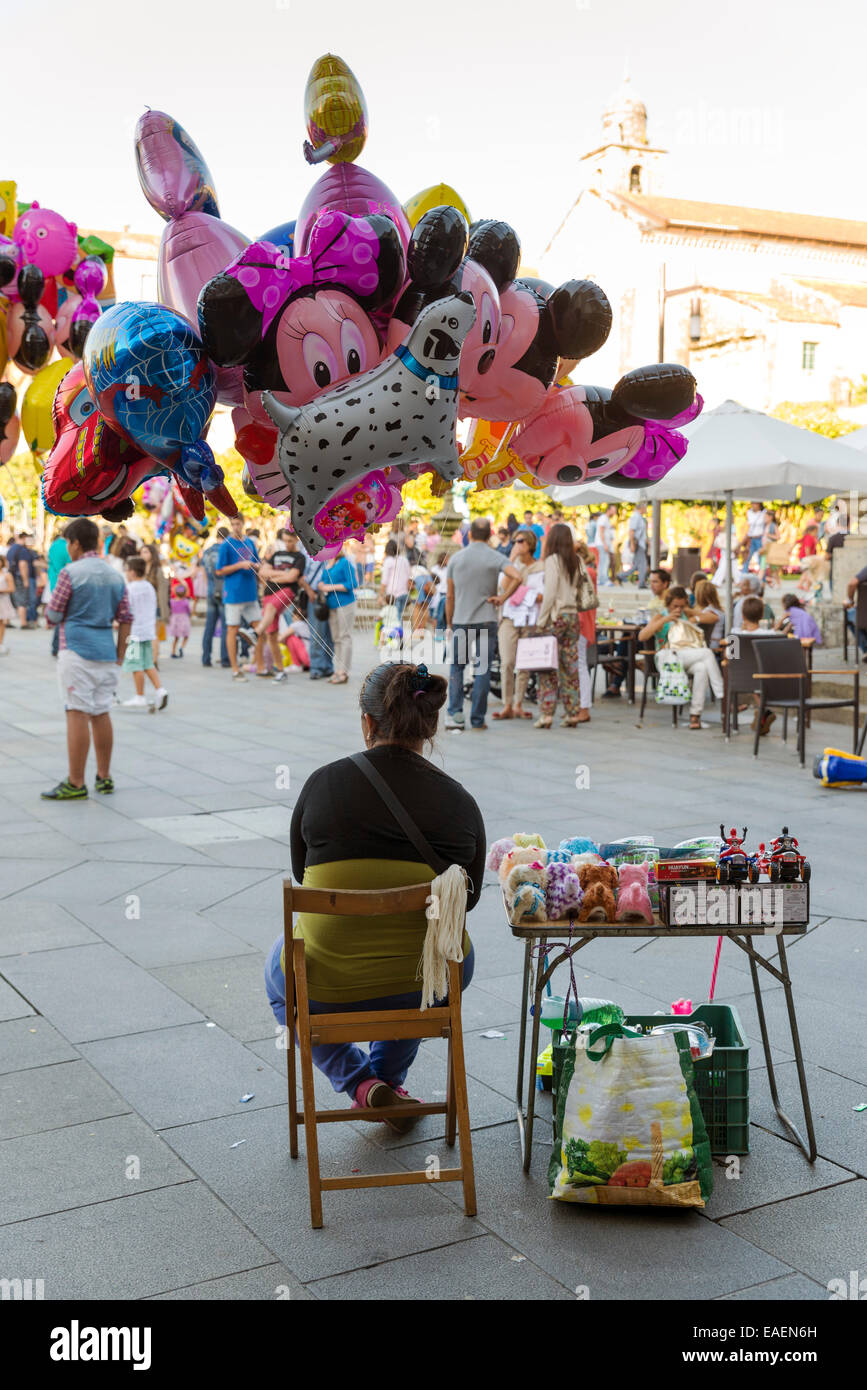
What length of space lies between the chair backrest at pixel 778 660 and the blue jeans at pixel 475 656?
255 cm

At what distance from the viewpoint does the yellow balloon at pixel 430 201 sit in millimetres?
3830

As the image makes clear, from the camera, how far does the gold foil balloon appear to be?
3.56 metres

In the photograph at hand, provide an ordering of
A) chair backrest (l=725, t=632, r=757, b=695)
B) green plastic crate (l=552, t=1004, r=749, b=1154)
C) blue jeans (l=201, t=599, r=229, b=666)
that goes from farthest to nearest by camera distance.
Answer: blue jeans (l=201, t=599, r=229, b=666), chair backrest (l=725, t=632, r=757, b=695), green plastic crate (l=552, t=1004, r=749, b=1154)

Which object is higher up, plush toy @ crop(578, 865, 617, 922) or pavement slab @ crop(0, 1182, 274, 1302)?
plush toy @ crop(578, 865, 617, 922)

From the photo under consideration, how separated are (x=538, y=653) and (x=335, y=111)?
7936 millimetres

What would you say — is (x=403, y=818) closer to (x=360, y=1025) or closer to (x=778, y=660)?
(x=360, y=1025)

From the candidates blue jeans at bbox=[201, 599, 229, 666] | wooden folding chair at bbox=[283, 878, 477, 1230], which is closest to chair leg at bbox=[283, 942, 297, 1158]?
wooden folding chair at bbox=[283, 878, 477, 1230]

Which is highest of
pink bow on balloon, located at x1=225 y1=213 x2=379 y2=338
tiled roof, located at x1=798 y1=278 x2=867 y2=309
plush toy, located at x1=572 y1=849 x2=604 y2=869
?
tiled roof, located at x1=798 y1=278 x2=867 y2=309

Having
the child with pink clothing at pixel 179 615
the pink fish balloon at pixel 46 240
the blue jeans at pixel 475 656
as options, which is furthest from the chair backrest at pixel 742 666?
the child with pink clothing at pixel 179 615

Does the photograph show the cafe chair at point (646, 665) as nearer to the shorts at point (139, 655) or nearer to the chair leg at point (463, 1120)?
the shorts at point (139, 655)

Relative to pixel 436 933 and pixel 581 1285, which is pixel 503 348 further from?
pixel 581 1285

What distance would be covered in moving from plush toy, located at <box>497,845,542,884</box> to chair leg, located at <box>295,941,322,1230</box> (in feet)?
2.02

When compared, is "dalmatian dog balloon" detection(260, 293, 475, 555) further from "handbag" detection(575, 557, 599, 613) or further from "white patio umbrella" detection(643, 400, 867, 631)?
"handbag" detection(575, 557, 599, 613)
